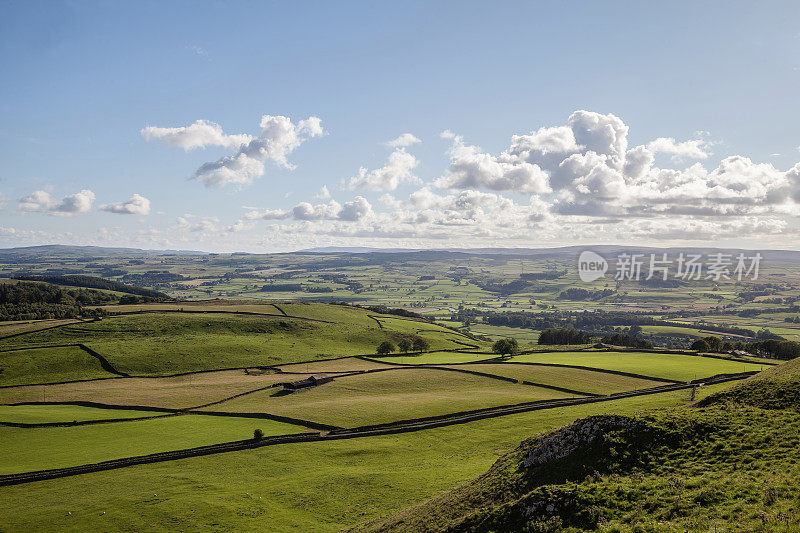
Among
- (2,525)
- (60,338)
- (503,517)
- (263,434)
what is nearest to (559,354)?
(263,434)

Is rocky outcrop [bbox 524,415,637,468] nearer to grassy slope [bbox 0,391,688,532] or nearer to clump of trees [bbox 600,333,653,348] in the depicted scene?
grassy slope [bbox 0,391,688,532]

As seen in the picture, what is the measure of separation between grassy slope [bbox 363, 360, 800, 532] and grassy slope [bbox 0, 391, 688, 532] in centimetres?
885

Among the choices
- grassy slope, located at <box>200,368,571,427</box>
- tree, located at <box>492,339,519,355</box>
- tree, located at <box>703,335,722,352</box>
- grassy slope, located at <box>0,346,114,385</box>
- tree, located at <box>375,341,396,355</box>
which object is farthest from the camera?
tree, located at <box>375,341,396,355</box>

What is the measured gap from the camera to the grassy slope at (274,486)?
37250mm

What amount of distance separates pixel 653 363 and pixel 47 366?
14314 centimetres

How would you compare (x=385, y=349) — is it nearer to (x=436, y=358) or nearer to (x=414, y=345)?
(x=414, y=345)

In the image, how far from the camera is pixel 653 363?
324ft

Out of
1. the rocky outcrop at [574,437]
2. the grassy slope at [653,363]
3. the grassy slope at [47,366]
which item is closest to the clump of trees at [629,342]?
the grassy slope at [653,363]

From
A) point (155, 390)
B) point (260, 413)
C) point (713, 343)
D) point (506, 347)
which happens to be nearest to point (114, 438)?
point (260, 413)

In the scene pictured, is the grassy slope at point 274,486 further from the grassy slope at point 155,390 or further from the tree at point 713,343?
the tree at point 713,343

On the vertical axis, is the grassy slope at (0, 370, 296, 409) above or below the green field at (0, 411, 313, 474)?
below

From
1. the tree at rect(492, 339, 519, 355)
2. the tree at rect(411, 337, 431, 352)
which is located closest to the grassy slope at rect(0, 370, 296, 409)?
the tree at rect(411, 337, 431, 352)

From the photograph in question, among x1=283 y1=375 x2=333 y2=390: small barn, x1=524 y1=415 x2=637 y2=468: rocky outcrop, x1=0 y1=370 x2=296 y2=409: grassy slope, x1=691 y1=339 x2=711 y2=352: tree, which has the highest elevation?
x1=524 y1=415 x2=637 y2=468: rocky outcrop

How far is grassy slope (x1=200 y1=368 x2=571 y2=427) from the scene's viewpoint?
66338 millimetres
